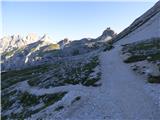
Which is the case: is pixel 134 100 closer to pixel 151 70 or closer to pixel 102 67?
pixel 151 70

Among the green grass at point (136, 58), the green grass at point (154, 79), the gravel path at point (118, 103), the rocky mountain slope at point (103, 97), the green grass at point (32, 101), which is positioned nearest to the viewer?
the gravel path at point (118, 103)

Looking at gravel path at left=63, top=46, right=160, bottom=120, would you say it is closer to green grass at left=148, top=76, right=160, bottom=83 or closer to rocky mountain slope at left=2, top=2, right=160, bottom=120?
rocky mountain slope at left=2, top=2, right=160, bottom=120

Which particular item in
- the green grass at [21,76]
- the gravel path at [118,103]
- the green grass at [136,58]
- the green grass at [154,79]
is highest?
the green grass at [136,58]

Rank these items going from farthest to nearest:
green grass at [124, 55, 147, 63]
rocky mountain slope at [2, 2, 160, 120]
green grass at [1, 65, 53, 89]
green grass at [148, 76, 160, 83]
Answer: green grass at [1, 65, 53, 89]
green grass at [124, 55, 147, 63]
green grass at [148, 76, 160, 83]
rocky mountain slope at [2, 2, 160, 120]

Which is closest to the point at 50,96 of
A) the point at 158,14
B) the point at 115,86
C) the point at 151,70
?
the point at 115,86

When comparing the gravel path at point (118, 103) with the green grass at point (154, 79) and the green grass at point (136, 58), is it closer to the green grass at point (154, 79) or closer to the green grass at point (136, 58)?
the green grass at point (154, 79)

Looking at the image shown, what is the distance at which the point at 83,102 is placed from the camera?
4112 cm

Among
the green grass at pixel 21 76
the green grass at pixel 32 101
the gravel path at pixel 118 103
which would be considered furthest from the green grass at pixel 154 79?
the green grass at pixel 21 76

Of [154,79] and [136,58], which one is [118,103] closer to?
[154,79]

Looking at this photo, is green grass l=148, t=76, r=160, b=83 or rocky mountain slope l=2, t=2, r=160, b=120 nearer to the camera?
rocky mountain slope l=2, t=2, r=160, b=120

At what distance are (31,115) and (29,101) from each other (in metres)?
13.9

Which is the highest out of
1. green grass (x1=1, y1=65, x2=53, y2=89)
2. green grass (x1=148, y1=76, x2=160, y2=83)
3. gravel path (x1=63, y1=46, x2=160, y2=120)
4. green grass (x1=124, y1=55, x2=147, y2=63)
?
green grass (x1=124, y1=55, x2=147, y2=63)

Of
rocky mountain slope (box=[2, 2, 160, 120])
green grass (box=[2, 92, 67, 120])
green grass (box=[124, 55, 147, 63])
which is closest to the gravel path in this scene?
rocky mountain slope (box=[2, 2, 160, 120])

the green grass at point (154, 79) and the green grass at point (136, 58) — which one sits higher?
the green grass at point (136, 58)
